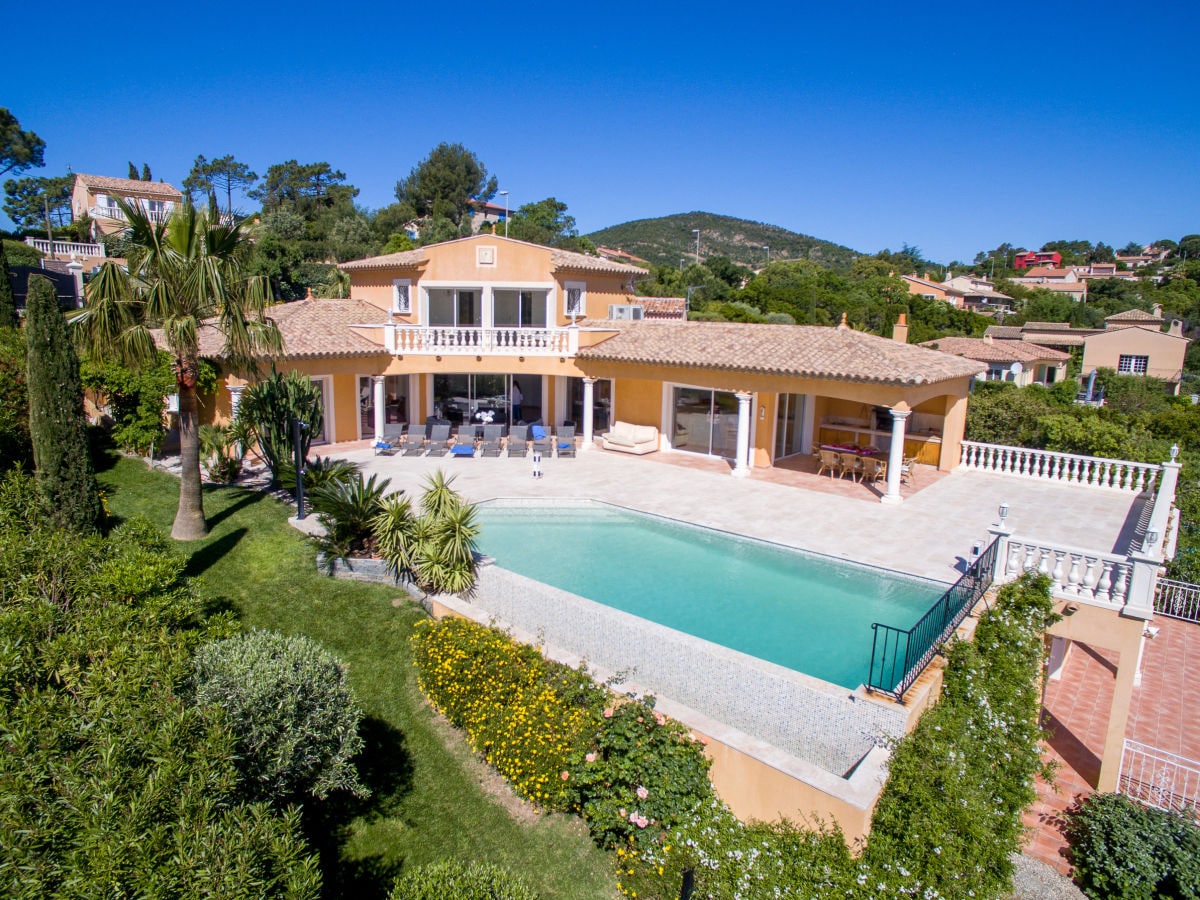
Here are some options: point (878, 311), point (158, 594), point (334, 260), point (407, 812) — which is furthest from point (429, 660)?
point (878, 311)

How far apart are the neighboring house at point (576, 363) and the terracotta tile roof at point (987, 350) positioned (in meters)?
17.2

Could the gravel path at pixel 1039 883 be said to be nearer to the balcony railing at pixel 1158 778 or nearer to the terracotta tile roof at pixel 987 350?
the balcony railing at pixel 1158 778

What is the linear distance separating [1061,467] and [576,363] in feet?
52.5

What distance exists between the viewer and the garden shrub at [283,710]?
697 cm

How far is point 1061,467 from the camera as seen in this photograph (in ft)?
73.9

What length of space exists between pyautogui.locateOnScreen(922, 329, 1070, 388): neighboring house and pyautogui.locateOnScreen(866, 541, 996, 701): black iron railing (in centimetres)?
3010

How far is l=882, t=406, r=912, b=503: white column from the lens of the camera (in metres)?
18.6

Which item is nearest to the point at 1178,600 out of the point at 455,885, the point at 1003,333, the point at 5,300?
the point at 455,885

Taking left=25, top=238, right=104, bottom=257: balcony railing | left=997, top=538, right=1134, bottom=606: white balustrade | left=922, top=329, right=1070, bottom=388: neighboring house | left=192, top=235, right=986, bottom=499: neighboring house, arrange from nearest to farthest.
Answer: left=997, top=538, right=1134, bottom=606: white balustrade, left=192, top=235, right=986, bottom=499: neighboring house, left=922, top=329, right=1070, bottom=388: neighboring house, left=25, top=238, right=104, bottom=257: balcony railing

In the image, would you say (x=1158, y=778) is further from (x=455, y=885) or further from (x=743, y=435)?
(x=743, y=435)

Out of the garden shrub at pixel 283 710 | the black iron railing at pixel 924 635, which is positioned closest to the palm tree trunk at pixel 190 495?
the garden shrub at pixel 283 710

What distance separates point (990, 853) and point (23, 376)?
2134 cm

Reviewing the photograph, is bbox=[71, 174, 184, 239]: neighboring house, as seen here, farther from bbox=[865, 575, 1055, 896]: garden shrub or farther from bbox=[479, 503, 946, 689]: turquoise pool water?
bbox=[865, 575, 1055, 896]: garden shrub

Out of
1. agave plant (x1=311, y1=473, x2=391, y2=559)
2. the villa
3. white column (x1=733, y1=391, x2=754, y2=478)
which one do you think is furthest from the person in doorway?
agave plant (x1=311, y1=473, x2=391, y2=559)
